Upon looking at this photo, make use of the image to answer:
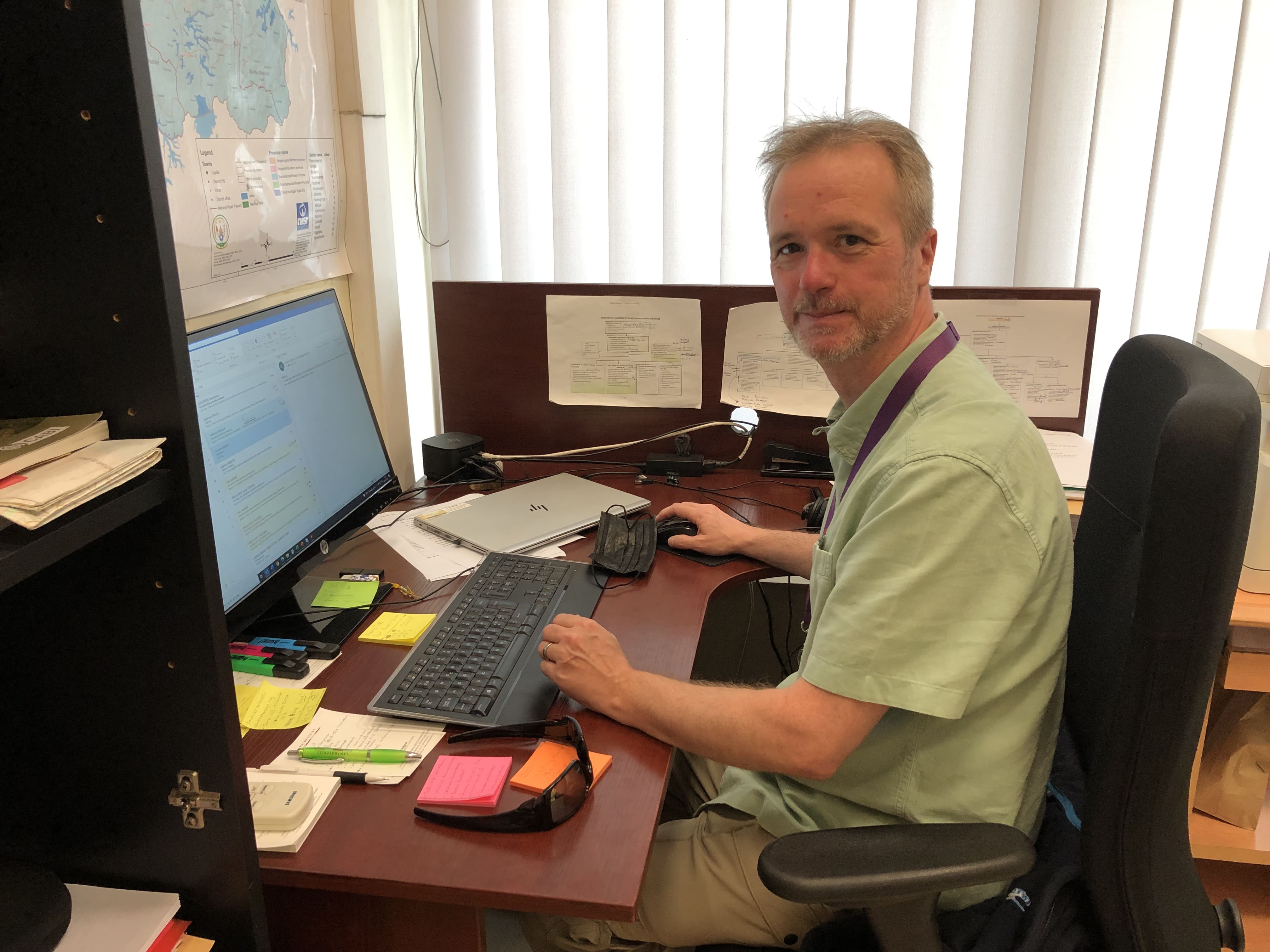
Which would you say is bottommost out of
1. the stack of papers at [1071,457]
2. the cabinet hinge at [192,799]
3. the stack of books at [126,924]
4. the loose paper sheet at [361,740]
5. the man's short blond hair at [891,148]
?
the loose paper sheet at [361,740]

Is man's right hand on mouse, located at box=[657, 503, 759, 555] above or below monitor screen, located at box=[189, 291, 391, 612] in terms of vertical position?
below

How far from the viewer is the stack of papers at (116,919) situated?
724mm

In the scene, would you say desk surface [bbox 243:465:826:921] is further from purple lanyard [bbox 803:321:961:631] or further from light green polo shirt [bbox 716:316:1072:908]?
purple lanyard [bbox 803:321:961:631]

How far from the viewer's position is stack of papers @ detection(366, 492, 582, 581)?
149 centimetres

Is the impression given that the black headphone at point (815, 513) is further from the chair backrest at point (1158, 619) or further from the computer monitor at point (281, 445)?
the computer monitor at point (281, 445)

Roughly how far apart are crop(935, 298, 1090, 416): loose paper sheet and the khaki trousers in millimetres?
1111

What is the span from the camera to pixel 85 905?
2.51 ft

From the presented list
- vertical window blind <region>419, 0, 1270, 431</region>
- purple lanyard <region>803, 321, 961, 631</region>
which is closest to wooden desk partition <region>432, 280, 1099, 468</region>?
vertical window blind <region>419, 0, 1270, 431</region>

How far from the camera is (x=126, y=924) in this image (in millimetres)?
745

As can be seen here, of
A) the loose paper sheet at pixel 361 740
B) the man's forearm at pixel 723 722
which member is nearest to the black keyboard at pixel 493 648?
the loose paper sheet at pixel 361 740

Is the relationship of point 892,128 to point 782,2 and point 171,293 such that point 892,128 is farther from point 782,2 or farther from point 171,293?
point 782,2

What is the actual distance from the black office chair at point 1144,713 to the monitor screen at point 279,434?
725 mm

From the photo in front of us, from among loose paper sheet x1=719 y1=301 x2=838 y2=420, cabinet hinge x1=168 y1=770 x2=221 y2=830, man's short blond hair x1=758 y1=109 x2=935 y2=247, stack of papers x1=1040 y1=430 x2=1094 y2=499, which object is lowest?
stack of papers x1=1040 y1=430 x2=1094 y2=499

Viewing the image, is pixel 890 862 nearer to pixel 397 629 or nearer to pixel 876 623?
pixel 876 623
